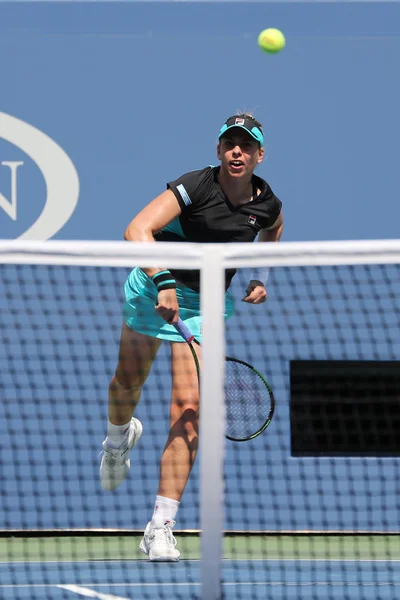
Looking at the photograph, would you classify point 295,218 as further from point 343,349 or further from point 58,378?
point 58,378

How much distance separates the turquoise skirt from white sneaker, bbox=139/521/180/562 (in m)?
0.74

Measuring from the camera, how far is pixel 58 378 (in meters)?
5.99

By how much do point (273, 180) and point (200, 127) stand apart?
1.57ft

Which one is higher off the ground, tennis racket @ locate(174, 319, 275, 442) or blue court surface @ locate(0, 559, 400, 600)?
tennis racket @ locate(174, 319, 275, 442)

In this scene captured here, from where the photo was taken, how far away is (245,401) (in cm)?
482

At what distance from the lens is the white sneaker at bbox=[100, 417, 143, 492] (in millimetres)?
5250

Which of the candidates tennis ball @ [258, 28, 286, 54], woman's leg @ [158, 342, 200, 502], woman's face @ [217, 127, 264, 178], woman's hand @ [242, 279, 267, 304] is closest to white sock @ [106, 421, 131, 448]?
woman's leg @ [158, 342, 200, 502]

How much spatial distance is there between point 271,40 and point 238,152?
190cm

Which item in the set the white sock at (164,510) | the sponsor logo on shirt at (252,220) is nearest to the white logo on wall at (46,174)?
the sponsor logo on shirt at (252,220)

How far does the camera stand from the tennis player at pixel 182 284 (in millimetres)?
4359

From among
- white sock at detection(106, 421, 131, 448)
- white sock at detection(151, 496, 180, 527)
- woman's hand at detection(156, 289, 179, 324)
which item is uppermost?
woman's hand at detection(156, 289, 179, 324)

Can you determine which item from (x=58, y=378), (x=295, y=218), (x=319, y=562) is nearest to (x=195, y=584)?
(x=319, y=562)

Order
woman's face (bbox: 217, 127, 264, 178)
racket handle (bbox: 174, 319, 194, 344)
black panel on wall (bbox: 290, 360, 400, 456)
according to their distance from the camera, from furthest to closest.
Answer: black panel on wall (bbox: 290, 360, 400, 456), woman's face (bbox: 217, 127, 264, 178), racket handle (bbox: 174, 319, 194, 344)

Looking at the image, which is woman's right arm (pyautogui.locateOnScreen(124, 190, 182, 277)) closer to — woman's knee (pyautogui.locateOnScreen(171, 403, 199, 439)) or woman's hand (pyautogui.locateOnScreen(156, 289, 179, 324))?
woman's hand (pyautogui.locateOnScreen(156, 289, 179, 324))
